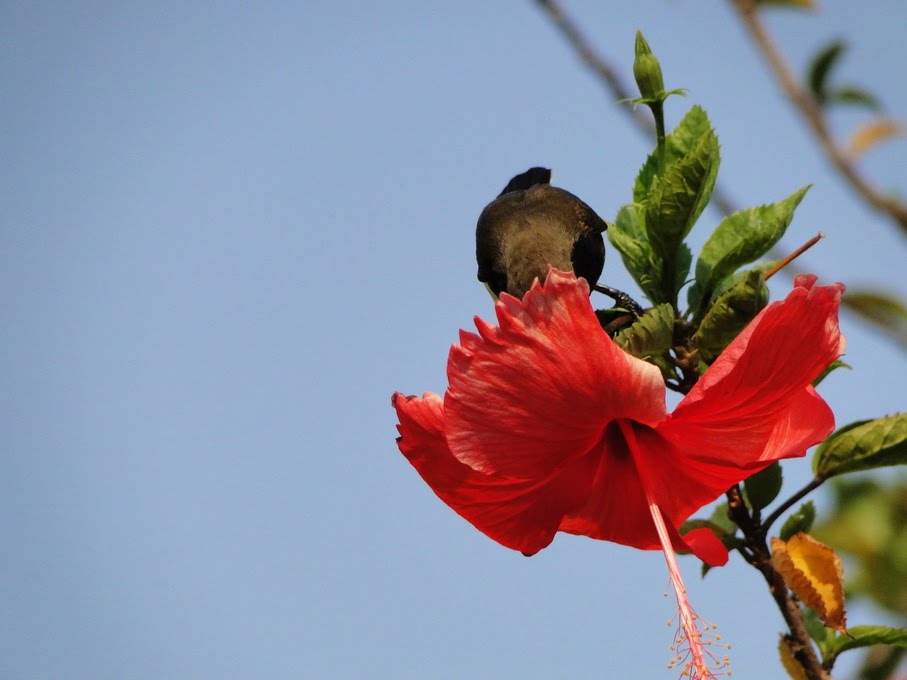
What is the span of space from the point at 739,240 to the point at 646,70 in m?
0.36

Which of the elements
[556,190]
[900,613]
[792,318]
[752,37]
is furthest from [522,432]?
[900,613]

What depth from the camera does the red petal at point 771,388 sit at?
154 cm

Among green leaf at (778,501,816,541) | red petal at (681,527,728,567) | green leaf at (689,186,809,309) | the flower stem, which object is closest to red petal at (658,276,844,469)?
red petal at (681,527,728,567)

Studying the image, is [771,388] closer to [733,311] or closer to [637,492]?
[733,311]

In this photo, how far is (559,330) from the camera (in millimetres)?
1540

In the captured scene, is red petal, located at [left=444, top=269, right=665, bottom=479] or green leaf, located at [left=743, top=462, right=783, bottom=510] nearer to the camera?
red petal, located at [left=444, top=269, right=665, bottom=479]

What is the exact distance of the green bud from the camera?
1.96m

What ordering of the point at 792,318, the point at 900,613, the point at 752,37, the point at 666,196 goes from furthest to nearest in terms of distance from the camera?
1. the point at 900,613
2. the point at 752,37
3. the point at 666,196
4. the point at 792,318

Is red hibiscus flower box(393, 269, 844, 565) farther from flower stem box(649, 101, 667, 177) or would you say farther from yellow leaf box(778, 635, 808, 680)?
flower stem box(649, 101, 667, 177)

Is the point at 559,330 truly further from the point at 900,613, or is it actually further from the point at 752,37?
the point at 900,613

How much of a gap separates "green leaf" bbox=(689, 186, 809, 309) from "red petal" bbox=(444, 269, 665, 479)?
0.45m

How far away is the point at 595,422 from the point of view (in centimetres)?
167

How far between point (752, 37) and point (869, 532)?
2.12 meters

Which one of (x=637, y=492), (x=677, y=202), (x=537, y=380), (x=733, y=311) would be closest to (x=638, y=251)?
(x=677, y=202)
